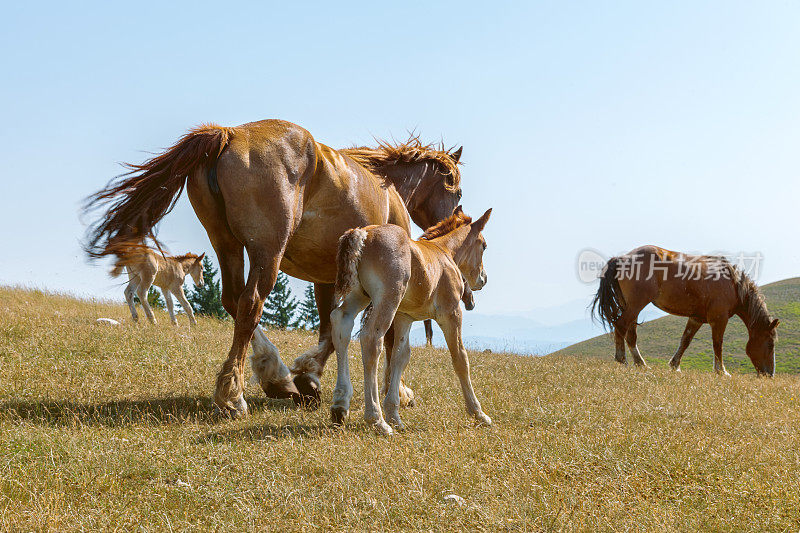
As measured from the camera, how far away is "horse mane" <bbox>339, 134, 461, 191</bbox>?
7919mm

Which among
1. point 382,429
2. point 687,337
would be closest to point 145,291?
point 382,429

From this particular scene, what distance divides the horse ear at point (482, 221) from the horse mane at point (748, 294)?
34.3ft

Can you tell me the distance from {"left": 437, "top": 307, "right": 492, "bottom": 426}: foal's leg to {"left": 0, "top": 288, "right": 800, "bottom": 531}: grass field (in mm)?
203

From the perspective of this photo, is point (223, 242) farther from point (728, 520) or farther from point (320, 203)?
point (728, 520)

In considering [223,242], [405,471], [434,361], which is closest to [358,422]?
[405,471]

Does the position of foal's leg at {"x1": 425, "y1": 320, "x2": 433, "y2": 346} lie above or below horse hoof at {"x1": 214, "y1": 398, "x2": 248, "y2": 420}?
below

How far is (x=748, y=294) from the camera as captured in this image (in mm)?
15891

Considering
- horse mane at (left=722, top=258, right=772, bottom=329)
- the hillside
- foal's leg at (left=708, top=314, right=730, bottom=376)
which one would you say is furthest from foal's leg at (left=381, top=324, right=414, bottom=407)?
the hillside

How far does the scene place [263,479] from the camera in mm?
4418

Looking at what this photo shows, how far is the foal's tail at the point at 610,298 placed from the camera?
50.3ft

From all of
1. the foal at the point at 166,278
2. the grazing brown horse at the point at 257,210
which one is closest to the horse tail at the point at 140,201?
the grazing brown horse at the point at 257,210

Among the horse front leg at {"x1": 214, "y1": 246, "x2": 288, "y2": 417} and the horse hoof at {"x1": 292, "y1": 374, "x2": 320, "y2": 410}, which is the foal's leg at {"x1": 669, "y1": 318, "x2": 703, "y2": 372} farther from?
the horse front leg at {"x1": 214, "y1": 246, "x2": 288, "y2": 417}

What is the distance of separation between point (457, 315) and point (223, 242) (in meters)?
2.33

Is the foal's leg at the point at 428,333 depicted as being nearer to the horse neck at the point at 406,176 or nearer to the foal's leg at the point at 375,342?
the horse neck at the point at 406,176
